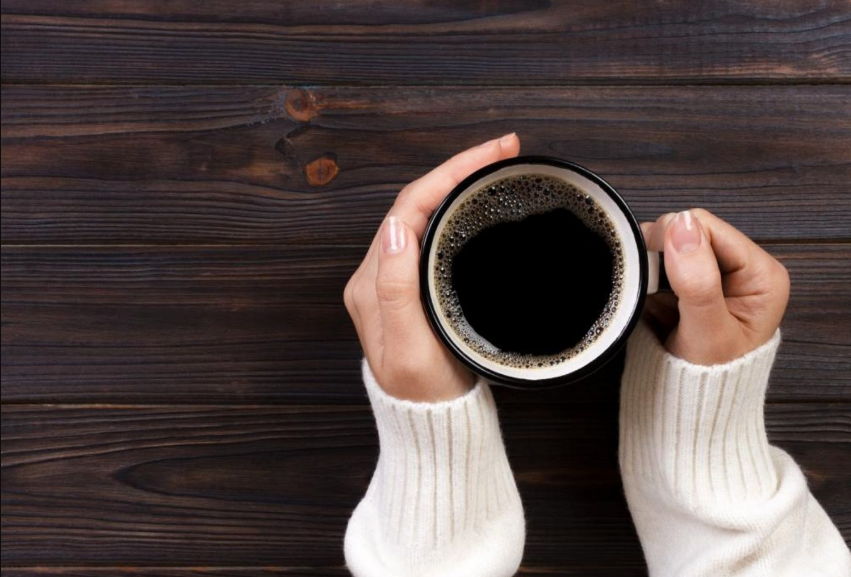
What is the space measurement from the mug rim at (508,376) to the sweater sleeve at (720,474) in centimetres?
14

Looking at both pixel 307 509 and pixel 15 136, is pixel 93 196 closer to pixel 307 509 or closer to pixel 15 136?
pixel 15 136

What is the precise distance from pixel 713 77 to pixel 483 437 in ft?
1.51

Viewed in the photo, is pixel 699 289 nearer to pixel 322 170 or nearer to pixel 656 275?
pixel 656 275

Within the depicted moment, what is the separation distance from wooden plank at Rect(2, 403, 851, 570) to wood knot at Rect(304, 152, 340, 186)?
25 cm

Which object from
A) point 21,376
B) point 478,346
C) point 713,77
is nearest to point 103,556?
point 21,376

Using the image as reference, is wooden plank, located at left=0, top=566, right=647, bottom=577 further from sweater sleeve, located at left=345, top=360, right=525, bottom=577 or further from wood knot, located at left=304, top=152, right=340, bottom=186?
wood knot, located at left=304, top=152, right=340, bottom=186

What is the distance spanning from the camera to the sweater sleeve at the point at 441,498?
69 centimetres

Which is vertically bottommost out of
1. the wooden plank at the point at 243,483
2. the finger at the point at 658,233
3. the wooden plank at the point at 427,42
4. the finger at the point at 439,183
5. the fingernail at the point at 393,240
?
the wooden plank at the point at 243,483

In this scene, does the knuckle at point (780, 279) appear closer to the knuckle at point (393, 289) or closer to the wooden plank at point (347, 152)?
the wooden plank at point (347, 152)

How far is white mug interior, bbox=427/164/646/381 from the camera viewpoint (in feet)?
1.97

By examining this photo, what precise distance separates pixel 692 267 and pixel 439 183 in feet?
0.75

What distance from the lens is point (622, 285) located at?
0.62m

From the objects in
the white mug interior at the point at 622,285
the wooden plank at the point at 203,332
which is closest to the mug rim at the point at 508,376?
the white mug interior at the point at 622,285

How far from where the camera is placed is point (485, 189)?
2.07 ft
